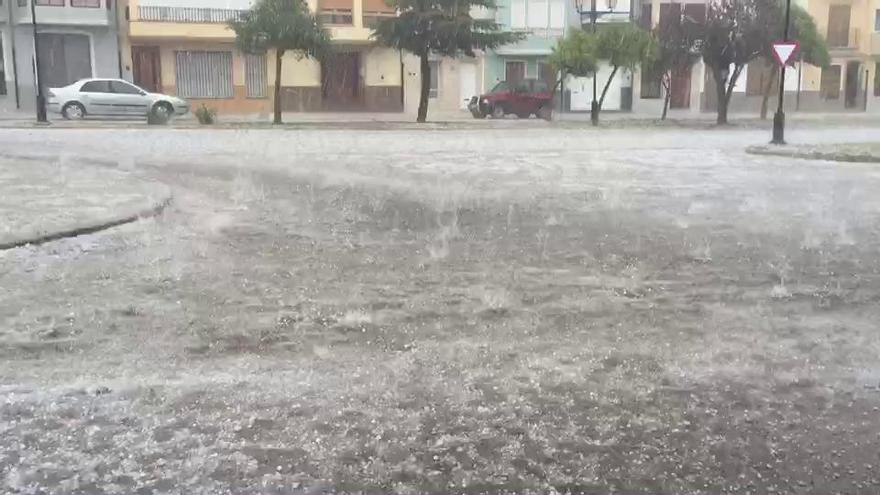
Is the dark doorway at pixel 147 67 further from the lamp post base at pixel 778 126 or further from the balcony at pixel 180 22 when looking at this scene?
the lamp post base at pixel 778 126

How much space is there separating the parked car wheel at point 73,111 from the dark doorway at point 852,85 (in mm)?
37122

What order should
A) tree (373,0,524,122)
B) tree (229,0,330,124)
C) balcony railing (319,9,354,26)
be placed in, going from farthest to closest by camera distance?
1. balcony railing (319,9,354,26)
2. tree (373,0,524,122)
3. tree (229,0,330,124)

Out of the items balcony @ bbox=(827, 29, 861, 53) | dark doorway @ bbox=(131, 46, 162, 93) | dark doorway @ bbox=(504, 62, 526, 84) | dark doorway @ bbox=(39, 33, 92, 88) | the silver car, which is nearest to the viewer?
the silver car

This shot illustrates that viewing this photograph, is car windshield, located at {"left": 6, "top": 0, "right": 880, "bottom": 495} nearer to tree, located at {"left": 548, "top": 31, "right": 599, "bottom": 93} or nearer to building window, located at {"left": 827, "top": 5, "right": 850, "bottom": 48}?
tree, located at {"left": 548, "top": 31, "right": 599, "bottom": 93}

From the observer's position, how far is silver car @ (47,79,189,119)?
2792 cm

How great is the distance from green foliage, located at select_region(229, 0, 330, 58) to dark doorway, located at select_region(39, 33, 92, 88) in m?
9.32

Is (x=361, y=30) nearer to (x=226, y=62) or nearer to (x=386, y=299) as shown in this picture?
(x=226, y=62)

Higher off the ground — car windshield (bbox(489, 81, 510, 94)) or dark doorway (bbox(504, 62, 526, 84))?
dark doorway (bbox(504, 62, 526, 84))

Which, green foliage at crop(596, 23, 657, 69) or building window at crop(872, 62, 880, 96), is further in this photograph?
building window at crop(872, 62, 880, 96)

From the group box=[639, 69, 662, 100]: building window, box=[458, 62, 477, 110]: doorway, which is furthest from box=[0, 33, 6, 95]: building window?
box=[639, 69, 662, 100]: building window

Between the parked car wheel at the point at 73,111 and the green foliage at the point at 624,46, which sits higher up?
the green foliage at the point at 624,46

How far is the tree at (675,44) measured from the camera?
106 feet

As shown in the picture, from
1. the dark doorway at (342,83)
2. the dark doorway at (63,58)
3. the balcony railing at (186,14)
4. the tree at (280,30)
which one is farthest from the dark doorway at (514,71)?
the dark doorway at (63,58)

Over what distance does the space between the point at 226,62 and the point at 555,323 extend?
3428 cm
